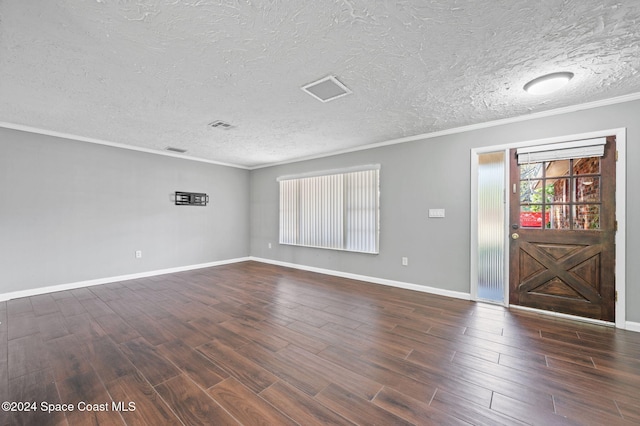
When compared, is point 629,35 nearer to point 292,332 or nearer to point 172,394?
point 292,332

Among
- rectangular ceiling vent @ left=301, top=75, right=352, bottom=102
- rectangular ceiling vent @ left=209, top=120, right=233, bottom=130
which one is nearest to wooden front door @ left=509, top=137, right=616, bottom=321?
rectangular ceiling vent @ left=301, top=75, right=352, bottom=102

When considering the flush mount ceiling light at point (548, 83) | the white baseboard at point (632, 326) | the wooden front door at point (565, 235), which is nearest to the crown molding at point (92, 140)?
the flush mount ceiling light at point (548, 83)

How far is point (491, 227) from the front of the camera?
3559mm

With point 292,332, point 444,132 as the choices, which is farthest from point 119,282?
point 444,132

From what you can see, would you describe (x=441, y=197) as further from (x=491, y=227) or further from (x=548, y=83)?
(x=548, y=83)

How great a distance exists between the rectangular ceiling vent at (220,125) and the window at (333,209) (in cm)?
227

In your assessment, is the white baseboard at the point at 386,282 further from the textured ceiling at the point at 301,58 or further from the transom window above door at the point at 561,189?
the textured ceiling at the point at 301,58

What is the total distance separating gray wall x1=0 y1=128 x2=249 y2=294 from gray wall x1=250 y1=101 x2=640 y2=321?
3.38 meters

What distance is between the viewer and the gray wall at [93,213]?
148 inches

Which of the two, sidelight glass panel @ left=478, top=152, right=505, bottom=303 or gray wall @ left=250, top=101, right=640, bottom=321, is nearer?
gray wall @ left=250, top=101, right=640, bottom=321

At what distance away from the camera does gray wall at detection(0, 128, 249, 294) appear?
3.75 metres

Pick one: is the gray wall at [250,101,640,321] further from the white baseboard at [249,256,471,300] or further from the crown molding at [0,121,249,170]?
the crown molding at [0,121,249,170]

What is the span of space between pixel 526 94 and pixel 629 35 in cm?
91

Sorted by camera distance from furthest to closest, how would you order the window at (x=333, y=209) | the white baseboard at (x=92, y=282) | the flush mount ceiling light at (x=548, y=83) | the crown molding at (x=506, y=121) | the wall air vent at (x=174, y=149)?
the wall air vent at (x=174, y=149) → the window at (x=333, y=209) → the white baseboard at (x=92, y=282) → the crown molding at (x=506, y=121) → the flush mount ceiling light at (x=548, y=83)
